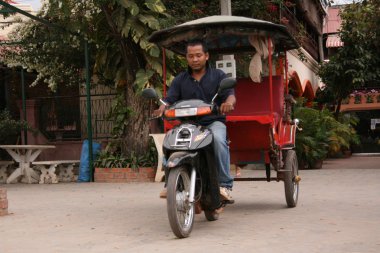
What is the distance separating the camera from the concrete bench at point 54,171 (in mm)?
13185

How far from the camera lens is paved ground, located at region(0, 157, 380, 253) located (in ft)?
17.1

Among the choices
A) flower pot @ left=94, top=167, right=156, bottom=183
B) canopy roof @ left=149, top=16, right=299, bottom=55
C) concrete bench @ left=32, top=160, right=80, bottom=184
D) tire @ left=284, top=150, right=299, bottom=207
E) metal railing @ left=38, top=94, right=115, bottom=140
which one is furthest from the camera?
metal railing @ left=38, top=94, right=115, bottom=140

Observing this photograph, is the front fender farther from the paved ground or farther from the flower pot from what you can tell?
the flower pot

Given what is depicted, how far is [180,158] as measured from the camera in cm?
548

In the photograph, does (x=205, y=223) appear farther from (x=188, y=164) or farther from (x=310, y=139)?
(x=310, y=139)

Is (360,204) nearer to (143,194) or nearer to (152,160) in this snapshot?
(143,194)

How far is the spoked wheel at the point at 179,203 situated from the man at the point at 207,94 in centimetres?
29

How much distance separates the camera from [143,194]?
32.8 feet

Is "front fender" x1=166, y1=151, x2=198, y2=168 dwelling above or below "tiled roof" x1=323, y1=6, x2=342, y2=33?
below

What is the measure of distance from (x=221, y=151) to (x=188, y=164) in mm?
393

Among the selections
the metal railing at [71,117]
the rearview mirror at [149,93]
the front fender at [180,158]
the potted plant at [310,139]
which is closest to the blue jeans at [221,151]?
the front fender at [180,158]

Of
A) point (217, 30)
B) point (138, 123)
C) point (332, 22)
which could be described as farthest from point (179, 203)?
point (332, 22)

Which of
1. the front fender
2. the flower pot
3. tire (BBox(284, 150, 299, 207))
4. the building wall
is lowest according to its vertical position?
the flower pot

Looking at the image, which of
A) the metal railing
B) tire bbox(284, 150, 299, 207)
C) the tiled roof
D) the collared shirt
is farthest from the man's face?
the tiled roof
